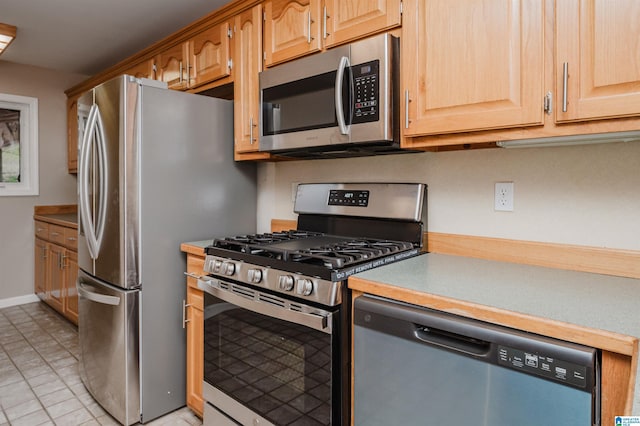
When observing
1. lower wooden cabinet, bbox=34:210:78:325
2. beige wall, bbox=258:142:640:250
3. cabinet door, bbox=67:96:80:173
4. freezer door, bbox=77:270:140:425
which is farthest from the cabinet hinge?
cabinet door, bbox=67:96:80:173

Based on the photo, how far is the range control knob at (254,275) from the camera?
154 cm

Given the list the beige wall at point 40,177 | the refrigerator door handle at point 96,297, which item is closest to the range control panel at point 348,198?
the refrigerator door handle at point 96,297

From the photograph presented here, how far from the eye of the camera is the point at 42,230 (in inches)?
149

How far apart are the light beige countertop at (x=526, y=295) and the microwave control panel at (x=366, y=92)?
61cm

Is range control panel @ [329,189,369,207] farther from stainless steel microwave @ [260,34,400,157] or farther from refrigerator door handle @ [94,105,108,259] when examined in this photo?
refrigerator door handle @ [94,105,108,259]

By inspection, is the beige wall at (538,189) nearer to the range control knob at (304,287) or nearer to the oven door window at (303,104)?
the oven door window at (303,104)

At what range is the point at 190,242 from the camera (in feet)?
7.00

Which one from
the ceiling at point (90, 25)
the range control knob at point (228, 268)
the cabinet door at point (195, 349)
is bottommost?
the cabinet door at point (195, 349)

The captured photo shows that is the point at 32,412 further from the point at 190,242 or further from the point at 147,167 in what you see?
the point at 147,167

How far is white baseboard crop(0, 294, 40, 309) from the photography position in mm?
3857

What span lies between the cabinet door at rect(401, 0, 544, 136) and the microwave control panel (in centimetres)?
11

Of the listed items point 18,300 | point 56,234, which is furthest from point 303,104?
point 18,300

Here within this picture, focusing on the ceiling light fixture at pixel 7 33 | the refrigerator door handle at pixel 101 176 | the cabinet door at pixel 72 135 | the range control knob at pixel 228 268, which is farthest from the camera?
the cabinet door at pixel 72 135

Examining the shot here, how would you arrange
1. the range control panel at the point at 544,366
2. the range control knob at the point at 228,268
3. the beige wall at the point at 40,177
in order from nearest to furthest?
the range control panel at the point at 544,366 → the range control knob at the point at 228,268 → the beige wall at the point at 40,177
